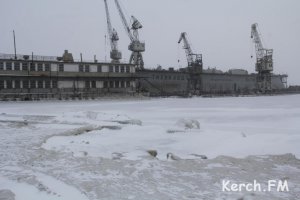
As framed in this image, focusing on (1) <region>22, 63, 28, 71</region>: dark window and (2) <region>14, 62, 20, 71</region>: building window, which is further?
(1) <region>22, 63, 28, 71</region>: dark window

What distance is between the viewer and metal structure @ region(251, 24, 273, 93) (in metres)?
106

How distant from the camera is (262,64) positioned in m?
107

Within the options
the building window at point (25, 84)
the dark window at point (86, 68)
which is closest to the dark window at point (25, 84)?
the building window at point (25, 84)

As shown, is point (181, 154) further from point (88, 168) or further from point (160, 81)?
point (160, 81)

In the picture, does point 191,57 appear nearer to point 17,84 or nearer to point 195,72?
point 195,72

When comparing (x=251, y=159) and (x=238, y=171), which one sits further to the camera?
(x=251, y=159)

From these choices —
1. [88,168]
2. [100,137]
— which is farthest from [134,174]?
[100,137]

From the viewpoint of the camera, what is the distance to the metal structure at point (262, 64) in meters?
106

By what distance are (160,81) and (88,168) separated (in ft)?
274

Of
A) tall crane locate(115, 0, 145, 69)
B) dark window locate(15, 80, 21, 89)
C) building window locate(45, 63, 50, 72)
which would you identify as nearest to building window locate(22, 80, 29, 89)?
dark window locate(15, 80, 21, 89)

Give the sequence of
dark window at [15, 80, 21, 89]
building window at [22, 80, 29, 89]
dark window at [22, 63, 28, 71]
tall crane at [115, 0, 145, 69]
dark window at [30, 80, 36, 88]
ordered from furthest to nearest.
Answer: tall crane at [115, 0, 145, 69]
dark window at [30, 80, 36, 88]
dark window at [22, 63, 28, 71]
building window at [22, 80, 29, 89]
dark window at [15, 80, 21, 89]

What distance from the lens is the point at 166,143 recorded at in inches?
550

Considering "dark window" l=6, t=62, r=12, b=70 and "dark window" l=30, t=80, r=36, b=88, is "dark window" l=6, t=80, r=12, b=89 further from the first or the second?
"dark window" l=30, t=80, r=36, b=88

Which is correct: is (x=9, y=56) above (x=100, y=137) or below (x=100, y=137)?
above
